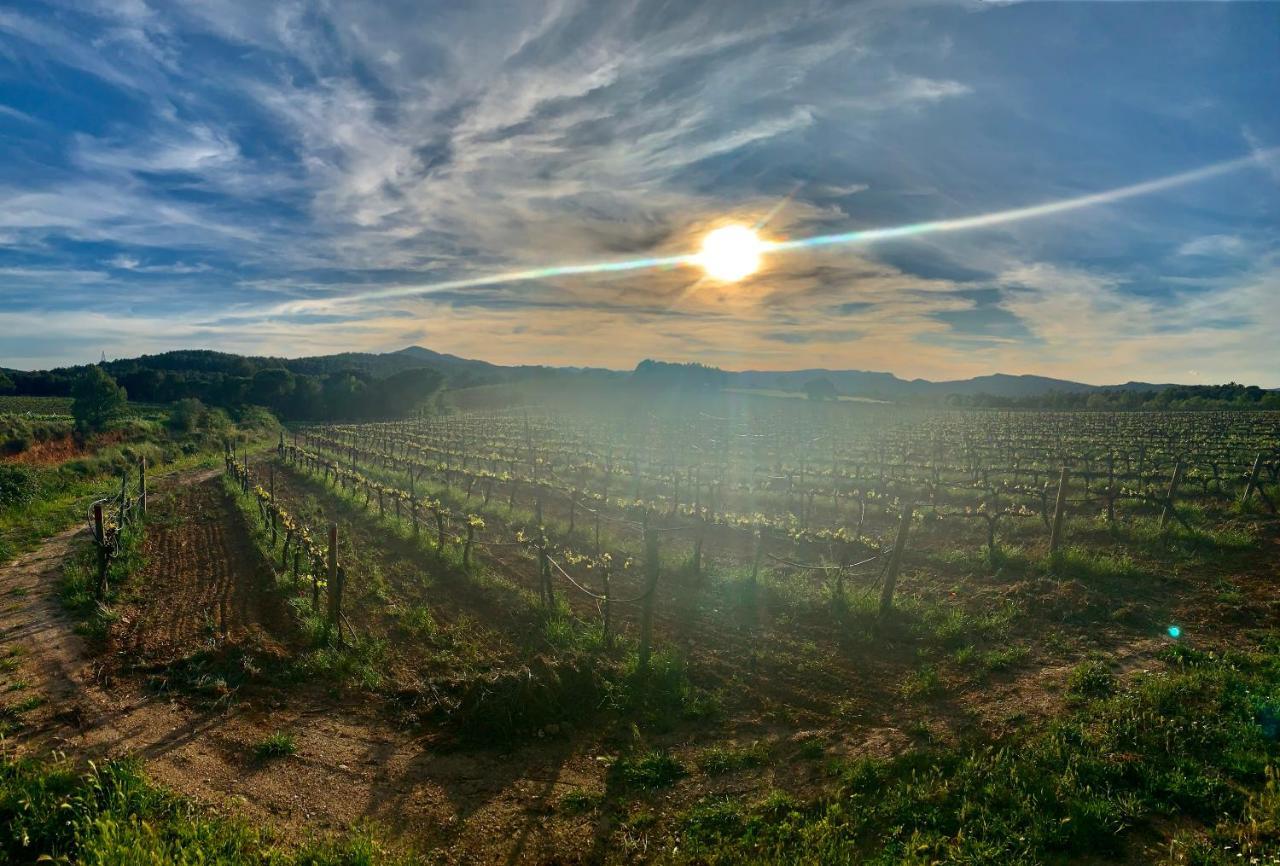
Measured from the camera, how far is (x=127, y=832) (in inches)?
222

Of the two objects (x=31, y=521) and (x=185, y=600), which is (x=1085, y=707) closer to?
(x=185, y=600)

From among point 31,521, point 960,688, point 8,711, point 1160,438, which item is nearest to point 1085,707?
point 960,688

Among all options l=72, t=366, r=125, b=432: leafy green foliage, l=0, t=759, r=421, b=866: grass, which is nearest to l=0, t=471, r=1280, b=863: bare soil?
l=0, t=759, r=421, b=866: grass

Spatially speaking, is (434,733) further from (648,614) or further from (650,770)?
(648,614)

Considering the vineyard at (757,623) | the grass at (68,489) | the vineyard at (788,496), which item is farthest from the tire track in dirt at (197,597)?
the grass at (68,489)

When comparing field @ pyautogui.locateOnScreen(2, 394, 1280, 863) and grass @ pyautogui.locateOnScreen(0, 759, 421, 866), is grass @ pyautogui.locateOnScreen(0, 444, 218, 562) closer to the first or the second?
field @ pyautogui.locateOnScreen(2, 394, 1280, 863)

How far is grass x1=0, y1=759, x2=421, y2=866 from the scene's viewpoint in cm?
541

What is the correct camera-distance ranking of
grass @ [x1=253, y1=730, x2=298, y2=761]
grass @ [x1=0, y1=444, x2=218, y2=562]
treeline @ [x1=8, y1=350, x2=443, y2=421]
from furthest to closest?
treeline @ [x1=8, y1=350, x2=443, y2=421], grass @ [x1=0, y1=444, x2=218, y2=562], grass @ [x1=253, y1=730, x2=298, y2=761]

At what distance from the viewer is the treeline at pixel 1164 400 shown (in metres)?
86.1

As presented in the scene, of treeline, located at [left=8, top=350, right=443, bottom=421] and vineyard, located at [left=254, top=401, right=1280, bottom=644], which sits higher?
treeline, located at [left=8, top=350, right=443, bottom=421]

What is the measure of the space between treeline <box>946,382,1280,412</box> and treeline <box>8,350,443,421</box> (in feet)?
335

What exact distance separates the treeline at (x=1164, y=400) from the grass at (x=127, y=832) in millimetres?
110387

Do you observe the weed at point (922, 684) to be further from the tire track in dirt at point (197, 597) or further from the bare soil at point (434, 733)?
the tire track in dirt at point (197, 597)

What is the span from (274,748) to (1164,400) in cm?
12521
